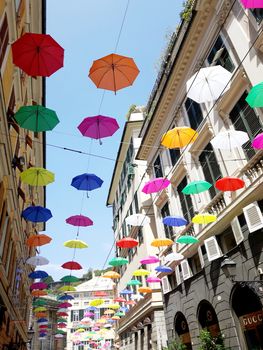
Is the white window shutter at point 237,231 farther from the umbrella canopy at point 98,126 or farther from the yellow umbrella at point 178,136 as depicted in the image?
the umbrella canopy at point 98,126

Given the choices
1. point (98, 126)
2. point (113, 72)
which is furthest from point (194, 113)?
point (113, 72)

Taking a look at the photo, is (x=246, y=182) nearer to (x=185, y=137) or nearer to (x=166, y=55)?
(x=185, y=137)

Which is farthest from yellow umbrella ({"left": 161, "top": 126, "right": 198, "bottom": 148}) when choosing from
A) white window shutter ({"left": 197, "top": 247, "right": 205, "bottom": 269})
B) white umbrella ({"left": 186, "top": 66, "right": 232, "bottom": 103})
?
white window shutter ({"left": 197, "top": 247, "right": 205, "bottom": 269})

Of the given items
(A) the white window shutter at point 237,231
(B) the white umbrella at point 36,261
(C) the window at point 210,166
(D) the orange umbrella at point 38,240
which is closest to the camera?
(A) the white window shutter at point 237,231

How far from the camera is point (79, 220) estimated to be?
13211mm

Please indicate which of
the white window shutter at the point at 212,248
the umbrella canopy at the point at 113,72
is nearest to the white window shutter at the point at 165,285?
the white window shutter at the point at 212,248

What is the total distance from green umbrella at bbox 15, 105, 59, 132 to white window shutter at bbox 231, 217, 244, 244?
779 centimetres

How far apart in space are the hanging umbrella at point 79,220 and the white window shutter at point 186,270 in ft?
18.6

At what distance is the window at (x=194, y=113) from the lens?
50.2ft

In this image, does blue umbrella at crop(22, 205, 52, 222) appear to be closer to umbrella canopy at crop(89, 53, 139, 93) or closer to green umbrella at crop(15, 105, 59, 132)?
green umbrella at crop(15, 105, 59, 132)

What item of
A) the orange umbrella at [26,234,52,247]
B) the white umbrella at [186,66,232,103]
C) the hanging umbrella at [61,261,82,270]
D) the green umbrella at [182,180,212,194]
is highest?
the white umbrella at [186,66,232,103]

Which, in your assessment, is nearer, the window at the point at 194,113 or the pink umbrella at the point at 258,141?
the pink umbrella at the point at 258,141

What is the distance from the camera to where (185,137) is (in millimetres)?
10438

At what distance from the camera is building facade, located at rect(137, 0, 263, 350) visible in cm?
1092
